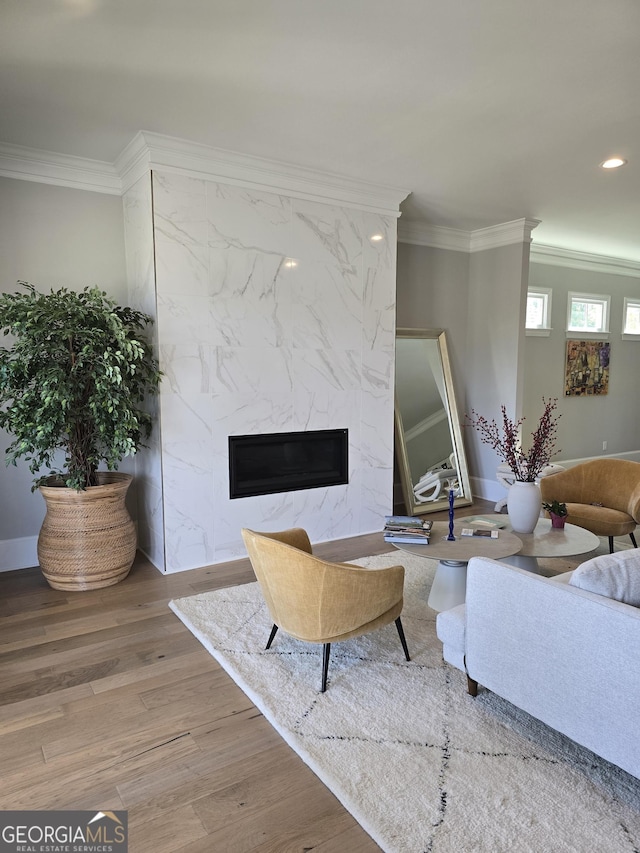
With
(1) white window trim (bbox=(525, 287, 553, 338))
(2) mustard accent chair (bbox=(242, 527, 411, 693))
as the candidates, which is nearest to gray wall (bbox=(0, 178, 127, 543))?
(2) mustard accent chair (bbox=(242, 527, 411, 693))

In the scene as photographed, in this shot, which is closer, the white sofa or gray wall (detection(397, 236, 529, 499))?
the white sofa

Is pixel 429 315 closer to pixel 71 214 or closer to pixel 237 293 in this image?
pixel 237 293

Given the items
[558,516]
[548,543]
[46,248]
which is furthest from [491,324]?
[46,248]

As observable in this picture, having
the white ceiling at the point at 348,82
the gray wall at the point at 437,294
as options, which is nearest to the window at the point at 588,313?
the gray wall at the point at 437,294

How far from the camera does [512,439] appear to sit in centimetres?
340

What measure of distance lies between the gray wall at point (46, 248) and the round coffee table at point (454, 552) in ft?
9.08

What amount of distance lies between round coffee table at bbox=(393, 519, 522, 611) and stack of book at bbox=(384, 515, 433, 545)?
3 cm

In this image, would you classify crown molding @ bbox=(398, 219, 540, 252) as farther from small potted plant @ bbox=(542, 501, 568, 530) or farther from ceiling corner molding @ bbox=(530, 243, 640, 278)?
small potted plant @ bbox=(542, 501, 568, 530)

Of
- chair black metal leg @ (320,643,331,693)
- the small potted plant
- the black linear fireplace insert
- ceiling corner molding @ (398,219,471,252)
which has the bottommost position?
chair black metal leg @ (320,643,331,693)

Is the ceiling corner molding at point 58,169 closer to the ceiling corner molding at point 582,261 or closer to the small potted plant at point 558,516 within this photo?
the small potted plant at point 558,516

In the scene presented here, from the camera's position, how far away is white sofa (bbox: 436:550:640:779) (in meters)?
1.77

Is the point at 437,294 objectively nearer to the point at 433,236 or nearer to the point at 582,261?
the point at 433,236

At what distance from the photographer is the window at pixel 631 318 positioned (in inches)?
312

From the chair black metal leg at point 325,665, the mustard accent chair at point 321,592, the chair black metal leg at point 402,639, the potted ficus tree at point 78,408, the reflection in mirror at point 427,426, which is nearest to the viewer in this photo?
the mustard accent chair at point 321,592
